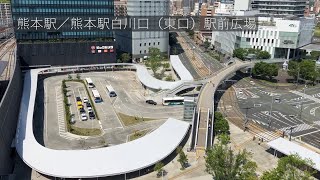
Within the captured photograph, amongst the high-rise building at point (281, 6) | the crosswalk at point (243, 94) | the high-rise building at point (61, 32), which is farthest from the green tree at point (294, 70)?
the high-rise building at point (281, 6)

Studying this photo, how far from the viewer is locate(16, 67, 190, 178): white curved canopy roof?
152ft

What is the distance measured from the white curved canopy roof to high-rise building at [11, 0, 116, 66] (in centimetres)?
5493

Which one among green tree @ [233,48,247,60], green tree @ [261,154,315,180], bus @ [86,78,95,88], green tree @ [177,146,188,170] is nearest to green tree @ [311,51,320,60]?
green tree @ [233,48,247,60]

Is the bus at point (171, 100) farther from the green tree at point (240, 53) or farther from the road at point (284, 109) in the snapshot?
the green tree at point (240, 53)

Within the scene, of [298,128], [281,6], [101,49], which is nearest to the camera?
[298,128]

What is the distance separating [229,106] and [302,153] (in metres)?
29.2

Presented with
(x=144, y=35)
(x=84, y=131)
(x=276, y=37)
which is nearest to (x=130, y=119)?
(x=84, y=131)

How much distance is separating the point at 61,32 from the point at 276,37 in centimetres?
8170

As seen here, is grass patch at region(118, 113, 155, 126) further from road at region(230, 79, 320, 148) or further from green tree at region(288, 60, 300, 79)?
green tree at region(288, 60, 300, 79)

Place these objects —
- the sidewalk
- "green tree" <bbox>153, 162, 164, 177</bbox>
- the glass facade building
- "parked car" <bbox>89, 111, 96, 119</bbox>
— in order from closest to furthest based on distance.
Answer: "green tree" <bbox>153, 162, 164, 177</bbox>
the sidewalk
"parked car" <bbox>89, 111, 96, 119</bbox>
the glass facade building

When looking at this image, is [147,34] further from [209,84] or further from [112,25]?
[209,84]

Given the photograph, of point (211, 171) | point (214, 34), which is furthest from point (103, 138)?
point (214, 34)

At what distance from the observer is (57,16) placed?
106250 millimetres

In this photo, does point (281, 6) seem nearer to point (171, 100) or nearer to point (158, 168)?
point (171, 100)
